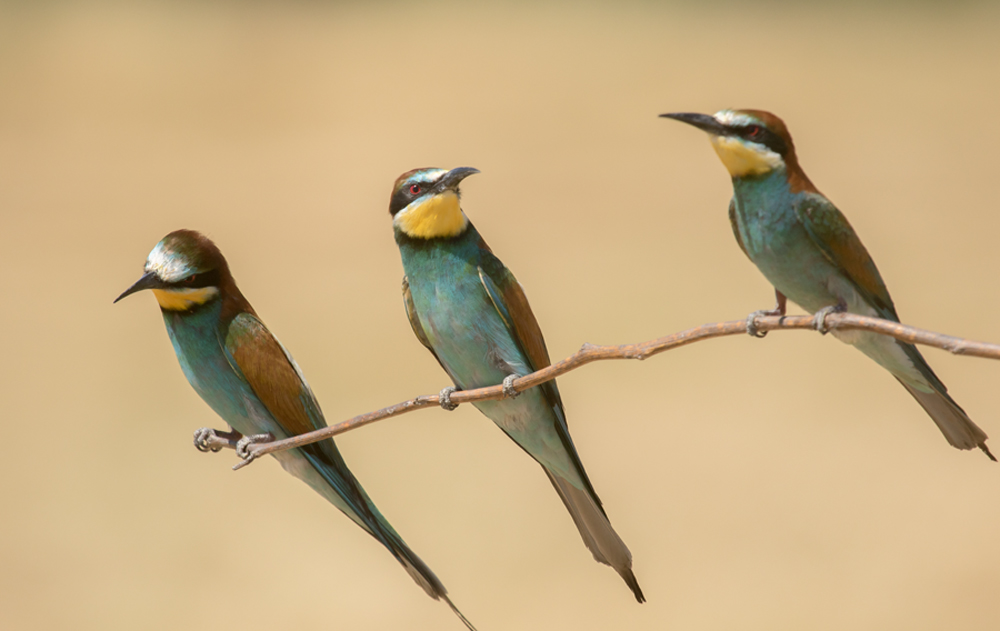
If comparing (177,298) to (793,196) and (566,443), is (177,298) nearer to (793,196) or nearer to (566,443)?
(566,443)

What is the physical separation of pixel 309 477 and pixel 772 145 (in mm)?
1241

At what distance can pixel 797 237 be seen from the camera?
146 centimetres

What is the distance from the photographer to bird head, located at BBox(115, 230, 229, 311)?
1849 mm

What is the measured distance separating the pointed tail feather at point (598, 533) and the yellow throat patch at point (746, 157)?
2.51 feet

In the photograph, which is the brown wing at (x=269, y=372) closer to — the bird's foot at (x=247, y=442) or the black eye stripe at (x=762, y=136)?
the bird's foot at (x=247, y=442)

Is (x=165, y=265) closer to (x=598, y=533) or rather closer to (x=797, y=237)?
(x=598, y=533)

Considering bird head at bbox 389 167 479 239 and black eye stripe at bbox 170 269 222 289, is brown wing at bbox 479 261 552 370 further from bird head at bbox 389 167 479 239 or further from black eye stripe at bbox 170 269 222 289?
black eye stripe at bbox 170 269 222 289

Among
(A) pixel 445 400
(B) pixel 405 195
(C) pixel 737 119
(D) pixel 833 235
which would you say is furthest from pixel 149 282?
(D) pixel 833 235

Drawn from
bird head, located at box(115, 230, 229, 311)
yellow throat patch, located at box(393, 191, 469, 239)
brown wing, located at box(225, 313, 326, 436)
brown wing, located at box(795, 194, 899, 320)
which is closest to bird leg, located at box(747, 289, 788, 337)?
brown wing, located at box(795, 194, 899, 320)

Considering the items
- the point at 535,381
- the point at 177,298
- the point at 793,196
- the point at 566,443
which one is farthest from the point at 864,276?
the point at 177,298

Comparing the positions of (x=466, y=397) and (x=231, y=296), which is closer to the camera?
(x=466, y=397)

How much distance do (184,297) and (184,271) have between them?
3.3 inches

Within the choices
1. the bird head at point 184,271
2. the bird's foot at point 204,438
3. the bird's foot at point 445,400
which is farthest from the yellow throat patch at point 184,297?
the bird's foot at point 445,400

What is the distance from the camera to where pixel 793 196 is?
1.46 m
